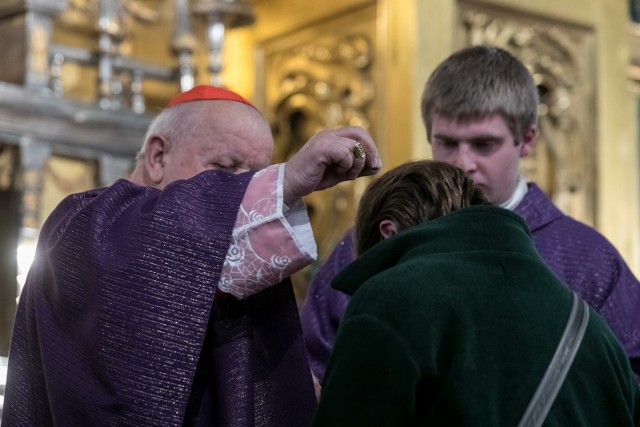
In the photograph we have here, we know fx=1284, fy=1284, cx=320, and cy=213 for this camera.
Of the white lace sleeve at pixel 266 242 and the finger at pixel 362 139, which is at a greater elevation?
the finger at pixel 362 139

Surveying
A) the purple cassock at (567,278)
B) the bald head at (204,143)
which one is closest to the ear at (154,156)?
the bald head at (204,143)

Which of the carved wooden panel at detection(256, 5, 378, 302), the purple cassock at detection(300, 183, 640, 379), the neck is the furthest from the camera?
the carved wooden panel at detection(256, 5, 378, 302)

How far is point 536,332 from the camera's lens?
190cm

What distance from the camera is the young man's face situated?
316 cm

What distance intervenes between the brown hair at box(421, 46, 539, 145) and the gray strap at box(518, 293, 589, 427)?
1253 mm

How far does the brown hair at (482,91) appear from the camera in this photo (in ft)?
10.4

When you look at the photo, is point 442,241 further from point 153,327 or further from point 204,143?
point 204,143

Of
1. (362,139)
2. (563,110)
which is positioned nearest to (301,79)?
(563,110)

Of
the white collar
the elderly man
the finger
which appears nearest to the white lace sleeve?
the elderly man

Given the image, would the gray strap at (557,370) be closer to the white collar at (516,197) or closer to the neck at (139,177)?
the neck at (139,177)

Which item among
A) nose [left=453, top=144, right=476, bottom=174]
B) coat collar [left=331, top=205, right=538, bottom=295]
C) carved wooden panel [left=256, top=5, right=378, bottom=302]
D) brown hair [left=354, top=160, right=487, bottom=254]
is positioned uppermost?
carved wooden panel [left=256, top=5, right=378, bottom=302]

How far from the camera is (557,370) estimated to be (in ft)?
6.23

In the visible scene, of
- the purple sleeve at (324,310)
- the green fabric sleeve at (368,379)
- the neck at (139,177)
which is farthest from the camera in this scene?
the purple sleeve at (324,310)

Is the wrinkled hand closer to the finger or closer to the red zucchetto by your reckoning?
the finger
